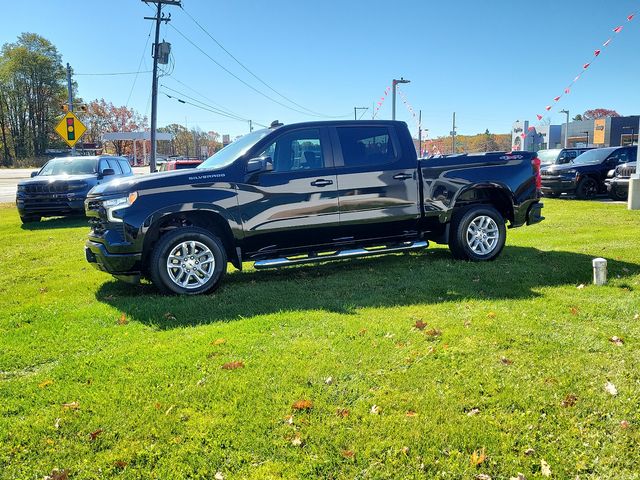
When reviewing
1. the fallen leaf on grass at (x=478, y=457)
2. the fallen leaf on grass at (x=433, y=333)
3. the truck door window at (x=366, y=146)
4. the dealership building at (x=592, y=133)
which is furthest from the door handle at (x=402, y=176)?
the dealership building at (x=592, y=133)

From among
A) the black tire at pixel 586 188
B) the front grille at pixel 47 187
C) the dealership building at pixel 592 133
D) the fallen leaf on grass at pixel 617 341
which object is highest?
the dealership building at pixel 592 133

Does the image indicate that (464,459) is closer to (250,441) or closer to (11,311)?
(250,441)

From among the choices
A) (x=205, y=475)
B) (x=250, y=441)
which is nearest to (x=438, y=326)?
(x=250, y=441)

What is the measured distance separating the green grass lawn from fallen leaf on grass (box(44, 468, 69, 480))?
32 millimetres

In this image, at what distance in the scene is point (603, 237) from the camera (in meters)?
9.20

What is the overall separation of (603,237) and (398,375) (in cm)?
704

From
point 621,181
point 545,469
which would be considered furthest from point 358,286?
point 621,181

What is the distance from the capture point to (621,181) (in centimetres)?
1487

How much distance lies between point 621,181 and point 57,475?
51.8 ft

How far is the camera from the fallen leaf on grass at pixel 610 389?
338 cm

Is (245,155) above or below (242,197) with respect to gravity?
above

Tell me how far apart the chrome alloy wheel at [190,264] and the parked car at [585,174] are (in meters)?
14.4

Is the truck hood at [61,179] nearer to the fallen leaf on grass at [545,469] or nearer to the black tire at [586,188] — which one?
the fallen leaf on grass at [545,469]

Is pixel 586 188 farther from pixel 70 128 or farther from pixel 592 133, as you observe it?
pixel 592 133
